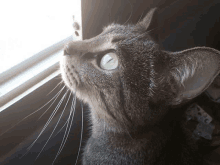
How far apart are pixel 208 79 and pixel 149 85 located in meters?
0.16

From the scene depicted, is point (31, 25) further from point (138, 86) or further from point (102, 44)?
point (138, 86)

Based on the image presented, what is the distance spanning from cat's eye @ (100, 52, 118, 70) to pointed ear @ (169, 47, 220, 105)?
0.17 metres

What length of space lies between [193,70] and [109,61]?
24cm

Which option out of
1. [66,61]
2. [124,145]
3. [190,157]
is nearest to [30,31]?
[66,61]

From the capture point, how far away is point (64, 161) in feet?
2.07

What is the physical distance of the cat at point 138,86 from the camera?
0.48 m

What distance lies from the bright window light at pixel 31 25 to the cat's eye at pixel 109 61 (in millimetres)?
231

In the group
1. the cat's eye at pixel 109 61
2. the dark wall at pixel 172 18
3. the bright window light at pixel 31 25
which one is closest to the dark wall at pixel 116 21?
the dark wall at pixel 172 18

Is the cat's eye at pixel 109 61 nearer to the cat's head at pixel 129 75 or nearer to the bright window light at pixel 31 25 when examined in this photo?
the cat's head at pixel 129 75

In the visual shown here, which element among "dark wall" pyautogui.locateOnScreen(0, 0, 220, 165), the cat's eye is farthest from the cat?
"dark wall" pyautogui.locateOnScreen(0, 0, 220, 165)

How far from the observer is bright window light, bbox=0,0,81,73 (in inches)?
21.9

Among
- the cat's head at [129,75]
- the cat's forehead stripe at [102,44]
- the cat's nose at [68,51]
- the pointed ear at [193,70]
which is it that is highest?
the cat's nose at [68,51]

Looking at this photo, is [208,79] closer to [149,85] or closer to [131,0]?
[149,85]

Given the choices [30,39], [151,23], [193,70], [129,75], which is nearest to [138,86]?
[129,75]
